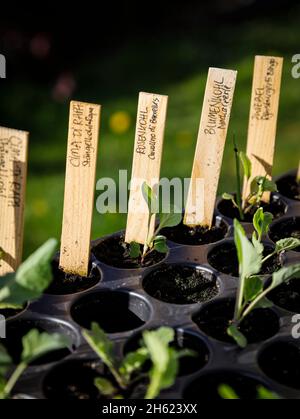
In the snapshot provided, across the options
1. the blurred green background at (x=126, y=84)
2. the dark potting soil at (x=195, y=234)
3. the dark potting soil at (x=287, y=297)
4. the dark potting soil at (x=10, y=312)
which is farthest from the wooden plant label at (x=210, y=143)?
the blurred green background at (x=126, y=84)

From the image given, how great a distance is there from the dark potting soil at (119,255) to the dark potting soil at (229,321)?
0.20 meters

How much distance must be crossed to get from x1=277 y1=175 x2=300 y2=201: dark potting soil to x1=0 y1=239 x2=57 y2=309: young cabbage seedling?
88 cm

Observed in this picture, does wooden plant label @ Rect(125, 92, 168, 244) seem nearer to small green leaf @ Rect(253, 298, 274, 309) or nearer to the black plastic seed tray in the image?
the black plastic seed tray

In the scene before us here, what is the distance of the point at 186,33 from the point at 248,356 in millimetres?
3802

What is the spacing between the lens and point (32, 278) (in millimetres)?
1058

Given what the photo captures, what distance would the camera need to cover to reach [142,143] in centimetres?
143

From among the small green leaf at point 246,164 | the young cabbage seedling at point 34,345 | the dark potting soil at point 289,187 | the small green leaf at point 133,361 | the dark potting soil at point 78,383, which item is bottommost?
the dark potting soil at point 78,383

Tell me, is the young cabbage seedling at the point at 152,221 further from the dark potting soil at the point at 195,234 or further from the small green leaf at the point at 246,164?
the small green leaf at the point at 246,164

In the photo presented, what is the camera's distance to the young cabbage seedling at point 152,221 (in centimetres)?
140

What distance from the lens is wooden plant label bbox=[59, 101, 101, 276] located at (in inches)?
51.2

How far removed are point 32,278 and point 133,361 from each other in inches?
7.7

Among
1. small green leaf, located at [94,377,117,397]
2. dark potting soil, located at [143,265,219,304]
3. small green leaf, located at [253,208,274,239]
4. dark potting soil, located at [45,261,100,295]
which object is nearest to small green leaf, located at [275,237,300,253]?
small green leaf, located at [253,208,274,239]
